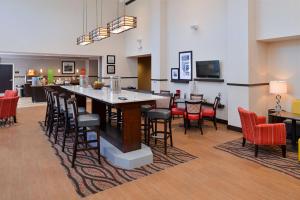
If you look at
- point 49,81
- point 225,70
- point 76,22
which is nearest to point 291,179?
point 225,70

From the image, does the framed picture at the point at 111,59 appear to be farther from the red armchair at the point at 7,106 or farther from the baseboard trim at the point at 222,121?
the baseboard trim at the point at 222,121

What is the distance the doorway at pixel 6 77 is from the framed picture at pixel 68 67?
2.68m

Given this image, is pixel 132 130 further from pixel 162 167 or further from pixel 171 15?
pixel 171 15

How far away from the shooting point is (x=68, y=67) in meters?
14.4

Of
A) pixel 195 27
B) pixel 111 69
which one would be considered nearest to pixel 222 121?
pixel 195 27

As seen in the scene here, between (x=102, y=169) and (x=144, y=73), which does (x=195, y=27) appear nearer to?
(x=102, y=169)

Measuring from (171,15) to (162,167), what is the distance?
6254mm

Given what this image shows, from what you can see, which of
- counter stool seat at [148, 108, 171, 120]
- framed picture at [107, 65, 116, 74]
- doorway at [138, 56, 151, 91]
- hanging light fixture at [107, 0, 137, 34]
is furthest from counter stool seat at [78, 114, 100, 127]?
doorway at [138, 56, 151, 91]

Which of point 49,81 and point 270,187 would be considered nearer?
point 270,187

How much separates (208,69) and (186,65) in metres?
1.02

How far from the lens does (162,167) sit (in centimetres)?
367

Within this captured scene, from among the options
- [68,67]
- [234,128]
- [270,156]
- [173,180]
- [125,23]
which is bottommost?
[173,180]

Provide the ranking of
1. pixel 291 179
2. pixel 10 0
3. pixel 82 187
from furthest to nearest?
1. pixel 10 0
2. pixel 291 179
3. pixel 82 187

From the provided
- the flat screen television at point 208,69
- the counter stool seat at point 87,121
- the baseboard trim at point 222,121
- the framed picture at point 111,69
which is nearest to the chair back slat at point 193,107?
the baseboard trim at point 222,121
